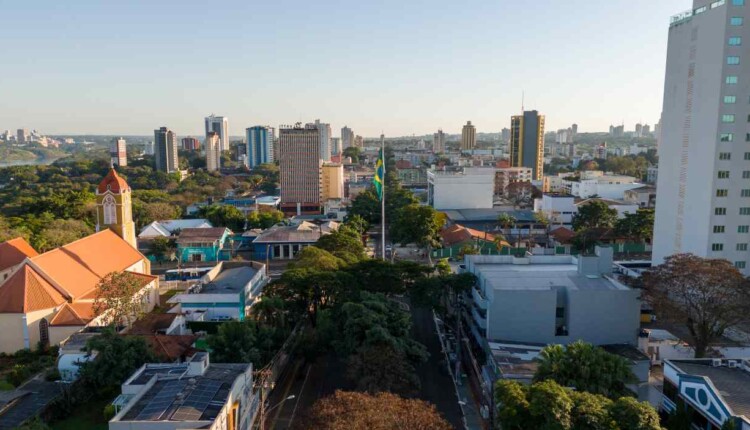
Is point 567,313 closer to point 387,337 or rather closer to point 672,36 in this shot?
point 387,337

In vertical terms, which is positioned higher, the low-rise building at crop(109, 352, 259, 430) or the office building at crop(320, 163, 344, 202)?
the office building at crop(320, 163, 344, 202)

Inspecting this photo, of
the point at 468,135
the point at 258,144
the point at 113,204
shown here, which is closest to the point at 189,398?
the point at 113,204

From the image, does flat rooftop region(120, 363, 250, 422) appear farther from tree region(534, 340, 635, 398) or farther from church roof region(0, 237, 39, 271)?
church roof region(0, 237, 39, 271)

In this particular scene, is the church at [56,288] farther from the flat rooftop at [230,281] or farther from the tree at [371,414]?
the tree at [371,414]

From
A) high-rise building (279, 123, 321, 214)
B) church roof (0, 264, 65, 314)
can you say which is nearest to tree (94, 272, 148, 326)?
church roof (0, 264, 65, 314)

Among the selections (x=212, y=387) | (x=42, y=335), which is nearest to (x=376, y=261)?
(x=212, y=387)

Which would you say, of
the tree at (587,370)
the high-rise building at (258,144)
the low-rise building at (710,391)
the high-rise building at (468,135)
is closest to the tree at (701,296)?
the low-rise building at (710,391)

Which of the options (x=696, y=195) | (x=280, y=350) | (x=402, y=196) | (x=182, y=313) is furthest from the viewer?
(x=402, y=196)
